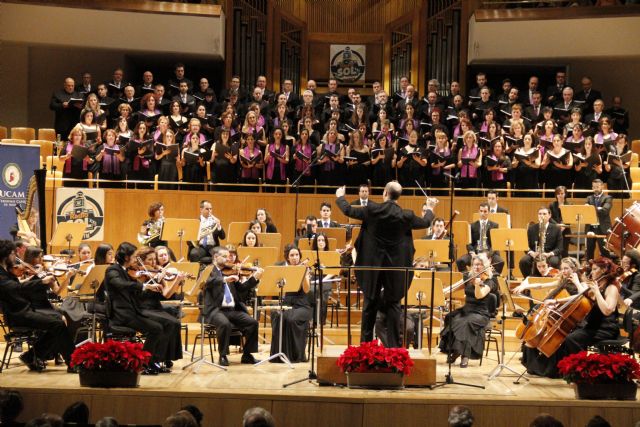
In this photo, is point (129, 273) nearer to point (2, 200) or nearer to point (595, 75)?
point (2, 200)

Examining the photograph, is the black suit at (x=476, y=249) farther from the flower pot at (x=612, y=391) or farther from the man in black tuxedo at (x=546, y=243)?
the flower pot at (x=612, y=391)

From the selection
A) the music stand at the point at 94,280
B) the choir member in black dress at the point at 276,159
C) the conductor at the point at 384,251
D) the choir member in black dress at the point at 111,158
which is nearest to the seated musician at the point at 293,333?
the conductor at the point at 384,251

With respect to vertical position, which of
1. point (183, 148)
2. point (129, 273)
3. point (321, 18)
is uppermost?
point (321, 18)

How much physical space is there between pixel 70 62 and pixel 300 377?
10.0 m

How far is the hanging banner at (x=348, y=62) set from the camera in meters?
18.0

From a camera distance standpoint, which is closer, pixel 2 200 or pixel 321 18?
pixel 2 200

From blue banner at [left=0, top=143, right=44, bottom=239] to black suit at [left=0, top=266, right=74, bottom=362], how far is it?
7.97ft

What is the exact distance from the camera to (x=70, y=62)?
1596 centimetres

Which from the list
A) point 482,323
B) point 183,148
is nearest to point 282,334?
point 482,323

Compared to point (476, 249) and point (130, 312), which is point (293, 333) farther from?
point (476, 249)

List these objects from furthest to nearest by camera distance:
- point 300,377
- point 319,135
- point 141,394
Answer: point 319,135 < point 300,377 < point 141,394

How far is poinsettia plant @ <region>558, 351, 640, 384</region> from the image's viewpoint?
673 cm

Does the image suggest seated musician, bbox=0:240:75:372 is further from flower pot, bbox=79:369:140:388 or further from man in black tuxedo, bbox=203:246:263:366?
man in black tuxedo, bbox=203:246:263:366

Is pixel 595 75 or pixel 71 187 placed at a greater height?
pixel 595 75
